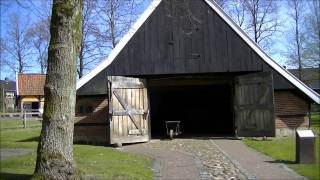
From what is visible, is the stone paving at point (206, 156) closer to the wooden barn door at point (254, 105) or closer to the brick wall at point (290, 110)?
the wooden barn door at point (254, 105)

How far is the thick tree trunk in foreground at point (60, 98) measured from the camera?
913 centimetres

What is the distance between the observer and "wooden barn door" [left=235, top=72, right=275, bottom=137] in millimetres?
19797

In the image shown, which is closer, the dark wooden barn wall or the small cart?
the dark wooden barn wall

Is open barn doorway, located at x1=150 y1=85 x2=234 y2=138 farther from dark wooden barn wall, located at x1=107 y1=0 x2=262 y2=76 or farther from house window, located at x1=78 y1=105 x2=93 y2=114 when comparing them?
dark wooden barn wall, located at x1=107 y1=0 x2=262 y2=76

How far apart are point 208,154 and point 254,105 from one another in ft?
18.7

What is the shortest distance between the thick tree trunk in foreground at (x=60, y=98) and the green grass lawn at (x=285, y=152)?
4.64 metres

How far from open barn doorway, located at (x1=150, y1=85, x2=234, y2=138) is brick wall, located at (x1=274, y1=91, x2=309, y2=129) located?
25.5 ft

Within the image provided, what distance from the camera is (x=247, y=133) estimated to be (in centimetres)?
2022

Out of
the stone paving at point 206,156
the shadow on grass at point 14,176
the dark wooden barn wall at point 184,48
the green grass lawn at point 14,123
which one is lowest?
the stone paving at point 206,156

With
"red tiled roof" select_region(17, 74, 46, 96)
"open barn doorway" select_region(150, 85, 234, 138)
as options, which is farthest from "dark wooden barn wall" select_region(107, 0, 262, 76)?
"red tiled roof" select_region(17, 74, 46, 96)

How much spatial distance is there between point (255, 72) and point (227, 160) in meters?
7.49

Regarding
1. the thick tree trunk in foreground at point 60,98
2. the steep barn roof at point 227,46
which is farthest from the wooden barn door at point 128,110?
the thick tree trunk in foreground at point 60,98

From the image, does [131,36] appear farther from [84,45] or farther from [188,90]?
[84,45]

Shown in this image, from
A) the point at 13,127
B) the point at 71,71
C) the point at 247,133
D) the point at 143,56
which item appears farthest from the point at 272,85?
the point at 13,127
